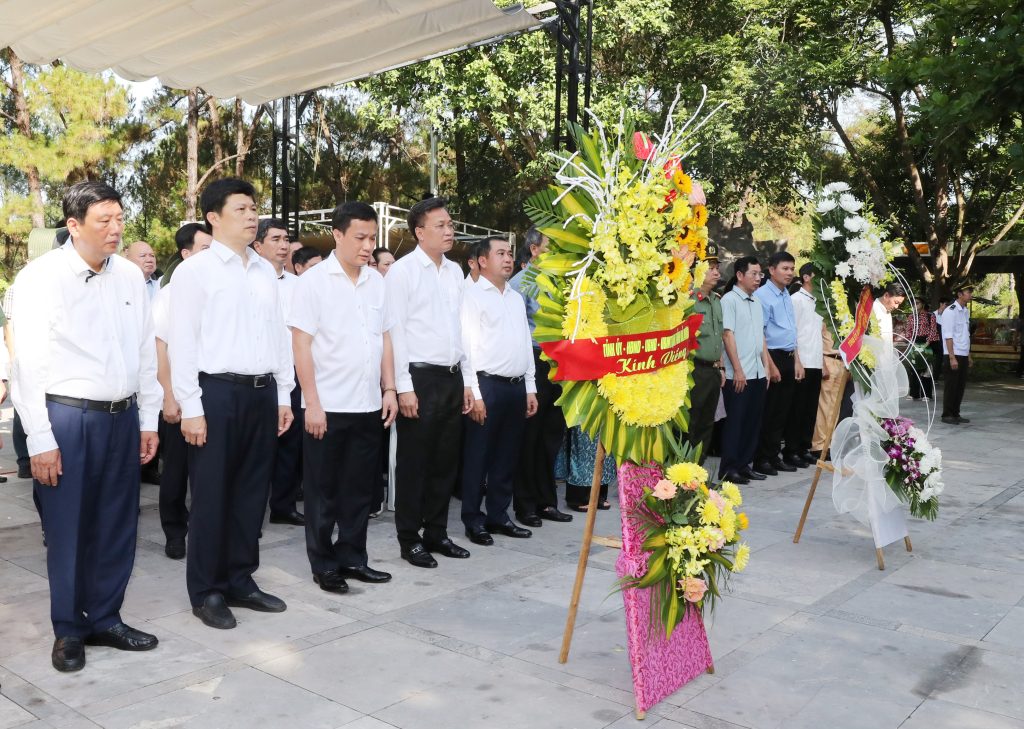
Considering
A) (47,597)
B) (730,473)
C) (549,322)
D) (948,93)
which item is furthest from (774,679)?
(948,93)

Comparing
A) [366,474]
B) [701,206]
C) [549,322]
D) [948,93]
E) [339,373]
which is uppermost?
[948,93]

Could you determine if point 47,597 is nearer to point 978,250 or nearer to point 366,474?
point 366,474

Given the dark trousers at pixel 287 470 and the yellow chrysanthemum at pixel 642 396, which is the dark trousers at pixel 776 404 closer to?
the dark trousers at pixel 287 470

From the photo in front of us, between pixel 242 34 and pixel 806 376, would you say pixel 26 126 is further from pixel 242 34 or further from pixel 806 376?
pixel 806 376

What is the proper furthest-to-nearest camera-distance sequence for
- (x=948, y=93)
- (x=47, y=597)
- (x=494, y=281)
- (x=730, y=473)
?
1. (x=948, y=93)
2. (x=730, y=473)
3. (x=494, y=281)
4. (x=47, y=597)

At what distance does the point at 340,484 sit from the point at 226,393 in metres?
0.87

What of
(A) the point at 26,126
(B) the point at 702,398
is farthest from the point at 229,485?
(A) the point at 26,126

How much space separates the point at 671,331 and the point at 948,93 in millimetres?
8343

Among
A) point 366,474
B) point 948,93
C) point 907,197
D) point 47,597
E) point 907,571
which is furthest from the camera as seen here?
point 907,197

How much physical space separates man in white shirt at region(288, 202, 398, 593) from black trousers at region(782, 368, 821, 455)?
16.0ft

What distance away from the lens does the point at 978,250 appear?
18.8 metres

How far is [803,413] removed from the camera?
26.7 feet

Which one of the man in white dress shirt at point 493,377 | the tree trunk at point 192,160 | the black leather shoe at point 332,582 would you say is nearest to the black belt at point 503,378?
the man in white dress shirt at point 493,377

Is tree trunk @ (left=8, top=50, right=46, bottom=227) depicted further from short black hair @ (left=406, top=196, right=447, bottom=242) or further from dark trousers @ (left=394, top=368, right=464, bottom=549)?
dark trousers @ (left=394, top=368, right=464, bottom=549)
